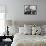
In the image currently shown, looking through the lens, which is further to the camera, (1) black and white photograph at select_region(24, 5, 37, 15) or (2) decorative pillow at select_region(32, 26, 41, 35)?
(1) black and white photograph at select_region(24, 5, 37, 15)

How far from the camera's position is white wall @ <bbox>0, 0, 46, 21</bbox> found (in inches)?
192

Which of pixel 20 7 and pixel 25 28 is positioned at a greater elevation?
pixel 20 7

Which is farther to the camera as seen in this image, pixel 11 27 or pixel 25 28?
pixel 11 27

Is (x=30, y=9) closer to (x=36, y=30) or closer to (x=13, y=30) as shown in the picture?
(x=36, y=30)

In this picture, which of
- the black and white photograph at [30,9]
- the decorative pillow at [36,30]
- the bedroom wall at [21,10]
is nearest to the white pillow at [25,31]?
the decorative pillow at [36,30]

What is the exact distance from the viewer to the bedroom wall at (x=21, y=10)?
4.88 metres

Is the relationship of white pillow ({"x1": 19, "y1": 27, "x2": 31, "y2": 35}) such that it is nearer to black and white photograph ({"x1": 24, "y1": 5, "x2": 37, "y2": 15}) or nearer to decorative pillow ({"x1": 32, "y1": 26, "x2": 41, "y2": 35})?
decorative pillow ({"x1": 32, "y1": 26, "x2": 41, "y2": 35})

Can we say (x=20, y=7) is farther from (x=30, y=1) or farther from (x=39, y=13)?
(x=39, y=13)

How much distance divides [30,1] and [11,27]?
4.37ft

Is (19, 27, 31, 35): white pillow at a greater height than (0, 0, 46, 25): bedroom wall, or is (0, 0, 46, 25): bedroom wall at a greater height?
(0, 0, 46, 25): bedroom wall

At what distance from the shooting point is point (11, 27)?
4926 mm

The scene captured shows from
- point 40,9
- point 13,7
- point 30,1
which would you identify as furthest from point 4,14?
point 40,9

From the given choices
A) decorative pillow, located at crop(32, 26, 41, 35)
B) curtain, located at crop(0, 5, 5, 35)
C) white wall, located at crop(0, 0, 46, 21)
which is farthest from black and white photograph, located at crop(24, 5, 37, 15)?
curtain, located at crop(0, 5, 5, 35)

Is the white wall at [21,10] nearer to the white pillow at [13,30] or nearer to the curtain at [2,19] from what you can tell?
the curtain at [2,19]
